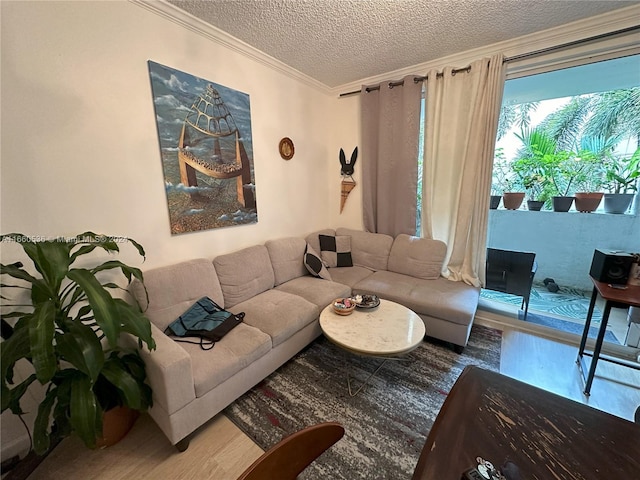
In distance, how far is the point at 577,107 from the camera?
88.0 inches

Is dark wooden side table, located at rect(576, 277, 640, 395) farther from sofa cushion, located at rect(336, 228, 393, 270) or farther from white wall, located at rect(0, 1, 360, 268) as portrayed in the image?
white wall, located at rect(0, 1, 360, 268)

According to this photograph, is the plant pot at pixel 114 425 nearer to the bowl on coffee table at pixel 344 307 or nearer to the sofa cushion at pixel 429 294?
the bowl on coffee table at pixel 344 307

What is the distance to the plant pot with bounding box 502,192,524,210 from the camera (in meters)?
2.54

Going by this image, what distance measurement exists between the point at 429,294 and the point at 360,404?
1.14 metres

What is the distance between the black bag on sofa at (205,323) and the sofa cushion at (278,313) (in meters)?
0.14

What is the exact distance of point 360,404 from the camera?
5.56 ft

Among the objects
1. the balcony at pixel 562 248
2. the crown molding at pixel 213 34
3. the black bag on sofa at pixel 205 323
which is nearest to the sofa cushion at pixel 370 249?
the balcony at pixel 562 248

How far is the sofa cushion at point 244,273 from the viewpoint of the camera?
217 centimetres

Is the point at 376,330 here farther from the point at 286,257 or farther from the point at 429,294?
the point at 286,257

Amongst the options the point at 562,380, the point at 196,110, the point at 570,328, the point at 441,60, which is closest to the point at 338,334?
the point at 562,380

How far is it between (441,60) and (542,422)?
3009 millimetres

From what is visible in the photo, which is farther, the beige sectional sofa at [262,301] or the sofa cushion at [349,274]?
the sofa cushion at [349,274]

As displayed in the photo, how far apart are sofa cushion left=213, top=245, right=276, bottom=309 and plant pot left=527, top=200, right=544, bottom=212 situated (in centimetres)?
263

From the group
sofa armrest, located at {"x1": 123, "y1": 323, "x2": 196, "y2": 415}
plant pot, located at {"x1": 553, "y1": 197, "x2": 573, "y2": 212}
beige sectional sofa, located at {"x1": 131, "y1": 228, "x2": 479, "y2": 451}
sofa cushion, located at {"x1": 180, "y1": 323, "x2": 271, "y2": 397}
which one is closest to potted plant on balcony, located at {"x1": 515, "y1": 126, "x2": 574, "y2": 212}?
plant pot, located at {"x1": 553, "y1": 197, "x2": 573, "y2": 212}
